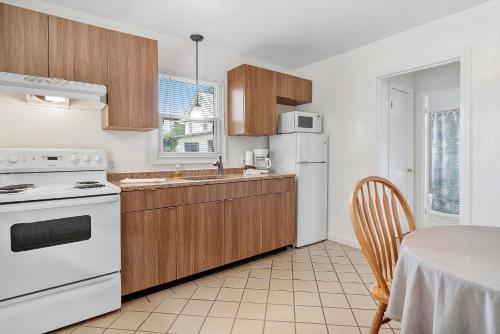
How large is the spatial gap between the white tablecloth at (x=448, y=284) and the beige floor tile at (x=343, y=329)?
0.88 meters

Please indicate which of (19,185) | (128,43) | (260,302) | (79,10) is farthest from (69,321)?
(79,10)

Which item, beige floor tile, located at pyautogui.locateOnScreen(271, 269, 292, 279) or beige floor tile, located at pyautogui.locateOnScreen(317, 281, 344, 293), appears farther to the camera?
beige floor tile, located at pyautogui.locateOnScreen(271, 269, 292, 279)

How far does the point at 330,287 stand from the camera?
7.72 ft

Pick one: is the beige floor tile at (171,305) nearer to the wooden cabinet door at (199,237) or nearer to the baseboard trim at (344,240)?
the wooden cabinet door at (199,237)

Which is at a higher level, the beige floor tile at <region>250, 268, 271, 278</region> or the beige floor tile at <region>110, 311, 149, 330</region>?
the beige floor tile at <region>250, 268, 271, 278</region>

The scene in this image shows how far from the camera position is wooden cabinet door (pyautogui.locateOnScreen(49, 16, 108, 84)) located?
2031 millimetres

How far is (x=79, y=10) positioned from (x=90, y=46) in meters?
0.63

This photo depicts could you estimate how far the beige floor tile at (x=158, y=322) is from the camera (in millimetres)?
1796

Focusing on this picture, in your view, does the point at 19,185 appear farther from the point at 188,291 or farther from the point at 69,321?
the point at 188,291

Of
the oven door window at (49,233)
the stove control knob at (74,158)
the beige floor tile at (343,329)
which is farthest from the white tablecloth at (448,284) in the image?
the stove control knob at (74,158)

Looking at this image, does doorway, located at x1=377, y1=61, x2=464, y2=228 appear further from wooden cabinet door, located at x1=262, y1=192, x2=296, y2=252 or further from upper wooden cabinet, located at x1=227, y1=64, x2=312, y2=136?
wooden cabinet door, located at x1=262, y1=192, x2=296, y2=252

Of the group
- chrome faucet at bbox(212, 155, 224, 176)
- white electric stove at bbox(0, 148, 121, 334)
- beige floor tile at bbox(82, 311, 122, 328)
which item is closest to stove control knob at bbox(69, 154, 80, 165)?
white electric stove at bbox(0, 148, 121, 334)

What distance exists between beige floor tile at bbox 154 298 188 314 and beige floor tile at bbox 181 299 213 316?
4 cm

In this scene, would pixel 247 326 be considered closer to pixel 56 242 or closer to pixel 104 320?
pixel 104 320
